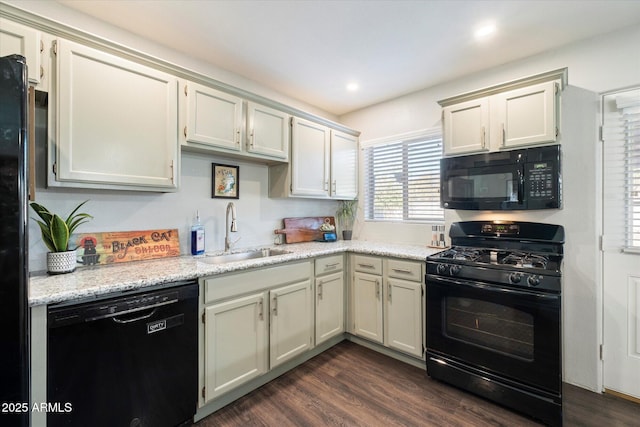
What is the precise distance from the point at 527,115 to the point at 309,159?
1890 millimetres

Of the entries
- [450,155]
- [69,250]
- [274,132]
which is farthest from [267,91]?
[69,250]

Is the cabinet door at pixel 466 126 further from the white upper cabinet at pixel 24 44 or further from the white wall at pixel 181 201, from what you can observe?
the white upper cabinet at pixel 24 44

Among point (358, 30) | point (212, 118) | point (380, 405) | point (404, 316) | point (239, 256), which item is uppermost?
point (358, 30)

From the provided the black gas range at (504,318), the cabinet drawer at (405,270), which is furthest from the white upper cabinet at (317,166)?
the black gas range at (504,318)

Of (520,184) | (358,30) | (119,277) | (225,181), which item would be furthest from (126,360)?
(520,184)

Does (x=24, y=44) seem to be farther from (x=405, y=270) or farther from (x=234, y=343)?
(x=405, y=270)

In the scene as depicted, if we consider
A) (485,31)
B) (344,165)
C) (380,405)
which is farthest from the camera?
(344,165)

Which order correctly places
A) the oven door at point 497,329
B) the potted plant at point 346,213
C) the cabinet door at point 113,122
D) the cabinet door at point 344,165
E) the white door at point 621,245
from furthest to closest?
the potted plant at point 346,213 < the cabinet door at point 344,165 < the white door at point 621,245 < the oven door at point 497,329 < the cabinet door at point 113,122

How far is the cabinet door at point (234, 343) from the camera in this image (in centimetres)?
178

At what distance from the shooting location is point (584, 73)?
2164mm

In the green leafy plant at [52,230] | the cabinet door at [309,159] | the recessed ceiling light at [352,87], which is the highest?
the recessed ceiling light at [352,87]

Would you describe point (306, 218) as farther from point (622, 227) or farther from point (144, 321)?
point (622, 227)

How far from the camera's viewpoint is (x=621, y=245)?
203 centimetres

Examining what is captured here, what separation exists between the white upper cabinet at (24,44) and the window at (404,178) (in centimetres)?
290
